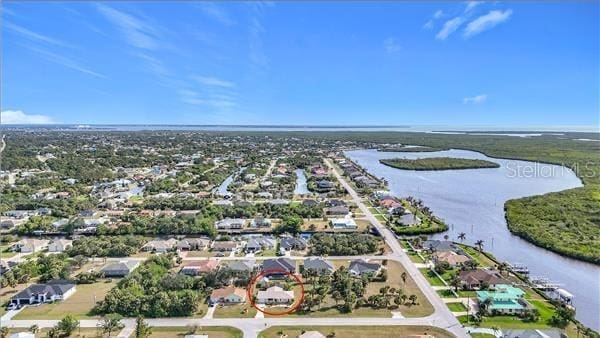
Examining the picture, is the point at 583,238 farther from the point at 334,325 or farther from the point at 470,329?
the point at 334,325

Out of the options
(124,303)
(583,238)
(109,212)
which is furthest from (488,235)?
(109,212)

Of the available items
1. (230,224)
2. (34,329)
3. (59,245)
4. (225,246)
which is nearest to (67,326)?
(34,329)

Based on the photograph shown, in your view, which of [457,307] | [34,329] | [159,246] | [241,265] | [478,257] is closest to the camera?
[34,329]

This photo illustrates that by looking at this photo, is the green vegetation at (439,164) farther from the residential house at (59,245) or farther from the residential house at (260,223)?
the residential house at (59,245)

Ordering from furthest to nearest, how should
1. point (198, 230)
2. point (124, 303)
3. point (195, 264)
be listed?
point (198, 230) < point (195, 264) < point (124, 303)

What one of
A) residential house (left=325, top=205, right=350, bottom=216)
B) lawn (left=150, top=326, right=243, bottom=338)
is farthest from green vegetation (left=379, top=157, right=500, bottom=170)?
lawn (left=150, top=326, right=243, bottom=338)

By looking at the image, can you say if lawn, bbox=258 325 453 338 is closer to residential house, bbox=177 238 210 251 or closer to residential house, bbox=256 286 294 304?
residential house, bbox=256 286 294 304

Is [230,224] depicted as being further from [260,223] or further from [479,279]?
[479,279]
